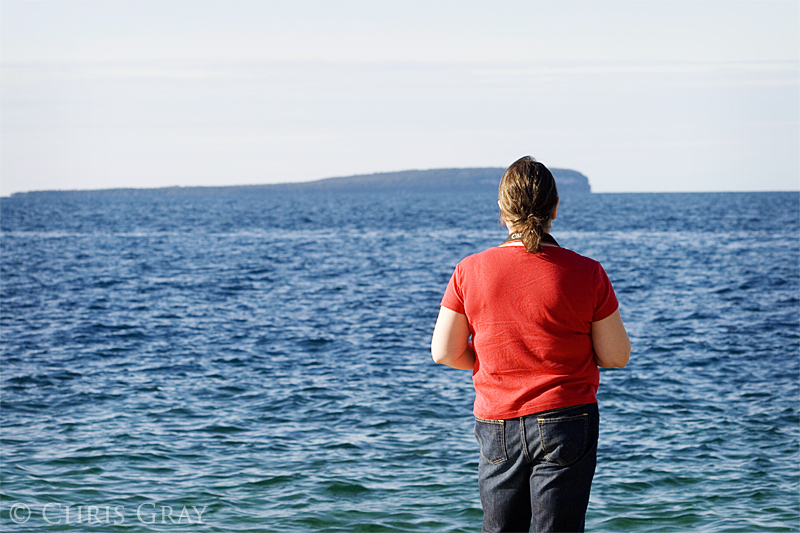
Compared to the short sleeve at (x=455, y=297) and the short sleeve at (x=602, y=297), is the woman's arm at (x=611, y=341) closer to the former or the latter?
the short sleeve at (x=602, y=297)

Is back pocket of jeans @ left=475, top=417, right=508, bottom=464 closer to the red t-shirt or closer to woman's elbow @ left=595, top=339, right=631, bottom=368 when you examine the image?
the red t-shirt

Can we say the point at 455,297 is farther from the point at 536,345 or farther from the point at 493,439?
the point at 493,439

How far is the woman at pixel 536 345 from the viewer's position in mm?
2959

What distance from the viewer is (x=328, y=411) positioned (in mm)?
12242

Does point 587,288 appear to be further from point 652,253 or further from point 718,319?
point 652,253

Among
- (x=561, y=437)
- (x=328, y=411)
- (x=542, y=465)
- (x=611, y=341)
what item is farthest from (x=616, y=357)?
(x=328, y=411)

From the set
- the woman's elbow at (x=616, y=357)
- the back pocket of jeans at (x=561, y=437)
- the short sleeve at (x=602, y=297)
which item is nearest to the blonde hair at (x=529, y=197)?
the short sleeve at (x=602, y=297)

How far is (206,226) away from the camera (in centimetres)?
7412

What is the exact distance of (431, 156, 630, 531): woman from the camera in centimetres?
296

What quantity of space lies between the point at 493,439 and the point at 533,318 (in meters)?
0.52

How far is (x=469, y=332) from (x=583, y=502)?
80 cm

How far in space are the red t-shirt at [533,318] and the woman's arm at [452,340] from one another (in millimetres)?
41

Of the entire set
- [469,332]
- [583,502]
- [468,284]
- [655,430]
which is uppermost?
[468,284]

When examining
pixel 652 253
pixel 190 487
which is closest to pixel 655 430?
pixel 190 487
